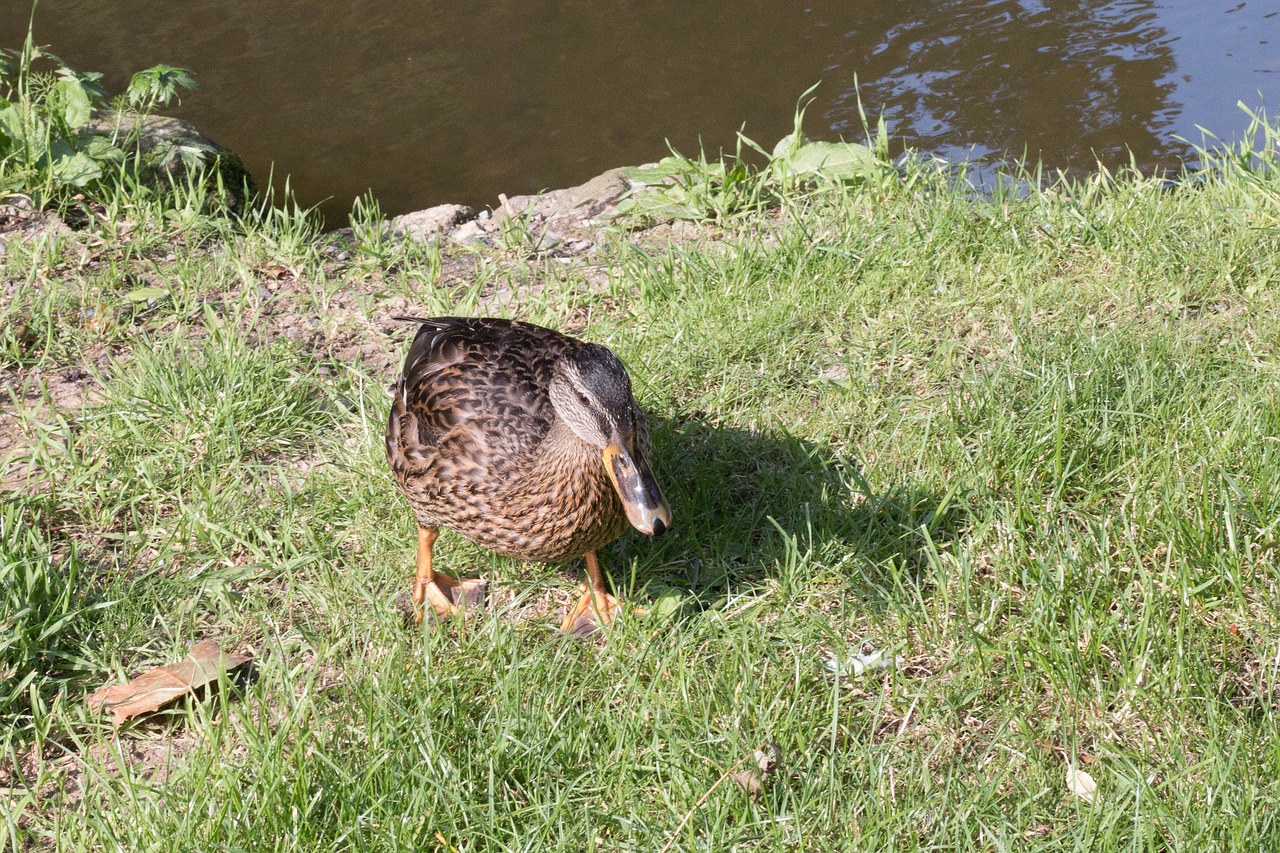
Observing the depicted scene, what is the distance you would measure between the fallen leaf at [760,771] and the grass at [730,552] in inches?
1.5

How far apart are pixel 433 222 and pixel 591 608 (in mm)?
2797

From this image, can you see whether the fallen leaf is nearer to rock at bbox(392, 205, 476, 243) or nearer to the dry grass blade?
the dry grass blade

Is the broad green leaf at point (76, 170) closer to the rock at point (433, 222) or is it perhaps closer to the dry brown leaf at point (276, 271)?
the dry brown leaf at point (276, 271)

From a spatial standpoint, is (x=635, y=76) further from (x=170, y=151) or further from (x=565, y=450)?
(x=565, y=450)

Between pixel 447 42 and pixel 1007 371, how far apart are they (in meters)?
6.27

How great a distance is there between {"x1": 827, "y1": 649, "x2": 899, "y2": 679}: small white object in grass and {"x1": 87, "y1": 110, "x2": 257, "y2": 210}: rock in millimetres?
3551

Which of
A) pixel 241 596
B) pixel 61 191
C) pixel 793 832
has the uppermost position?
pixel 61 191

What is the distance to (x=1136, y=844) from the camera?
2080 millimetres

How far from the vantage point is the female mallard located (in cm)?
260

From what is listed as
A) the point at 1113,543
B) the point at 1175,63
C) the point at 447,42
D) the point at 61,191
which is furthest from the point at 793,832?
the point at 447,42

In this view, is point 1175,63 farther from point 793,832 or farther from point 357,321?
point 793,832

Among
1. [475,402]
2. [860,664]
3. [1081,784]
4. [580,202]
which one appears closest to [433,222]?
[580,202]

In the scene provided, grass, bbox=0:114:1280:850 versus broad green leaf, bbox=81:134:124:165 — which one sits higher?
broad green leaf, bbox=81:134:124:165

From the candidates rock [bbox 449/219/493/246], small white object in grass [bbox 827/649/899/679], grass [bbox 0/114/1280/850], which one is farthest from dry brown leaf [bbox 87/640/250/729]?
→ rock [bbox 449/219/493/246]
